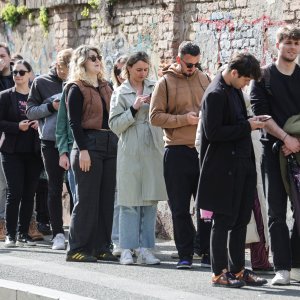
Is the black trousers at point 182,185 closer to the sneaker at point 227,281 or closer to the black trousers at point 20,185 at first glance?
the sneaker at point 227,281

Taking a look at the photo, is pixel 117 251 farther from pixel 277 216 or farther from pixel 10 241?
pixel 277 216

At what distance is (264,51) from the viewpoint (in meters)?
14.3

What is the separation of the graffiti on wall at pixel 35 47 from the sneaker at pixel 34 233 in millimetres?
4293

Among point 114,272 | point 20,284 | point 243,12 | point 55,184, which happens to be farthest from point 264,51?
point 20,284

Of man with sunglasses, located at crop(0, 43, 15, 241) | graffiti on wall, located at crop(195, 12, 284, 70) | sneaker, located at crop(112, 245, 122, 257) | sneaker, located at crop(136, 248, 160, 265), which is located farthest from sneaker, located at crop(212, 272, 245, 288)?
man with sunglasses, located at crop(0, 43, 15, 241)

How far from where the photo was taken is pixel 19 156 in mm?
13906

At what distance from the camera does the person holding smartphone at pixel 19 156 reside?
13.8 metres

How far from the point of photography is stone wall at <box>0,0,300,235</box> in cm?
1435

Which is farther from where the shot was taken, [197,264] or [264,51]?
[264,51]

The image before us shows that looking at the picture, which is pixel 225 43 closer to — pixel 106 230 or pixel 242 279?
pixel 106 230

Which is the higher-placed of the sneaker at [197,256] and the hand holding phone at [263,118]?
the hand holding phone at [263,118]

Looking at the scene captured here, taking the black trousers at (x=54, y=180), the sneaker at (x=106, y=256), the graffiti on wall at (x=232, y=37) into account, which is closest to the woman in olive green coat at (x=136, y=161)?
the sneaker at (x=106, y=256)

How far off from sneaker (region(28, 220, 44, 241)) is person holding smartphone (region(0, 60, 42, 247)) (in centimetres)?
37

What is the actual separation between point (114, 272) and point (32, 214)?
294 centimetres
